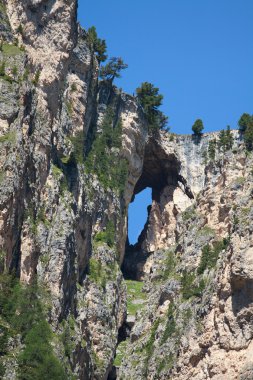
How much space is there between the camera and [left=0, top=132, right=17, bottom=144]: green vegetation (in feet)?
236

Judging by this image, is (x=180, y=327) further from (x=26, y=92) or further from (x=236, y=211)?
(x=26, y=92)

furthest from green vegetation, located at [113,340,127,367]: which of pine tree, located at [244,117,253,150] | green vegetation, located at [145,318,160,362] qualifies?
pine tree, located at [244,117,253,150]

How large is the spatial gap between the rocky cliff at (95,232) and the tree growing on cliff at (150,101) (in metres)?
1.88

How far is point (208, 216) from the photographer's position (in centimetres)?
9400

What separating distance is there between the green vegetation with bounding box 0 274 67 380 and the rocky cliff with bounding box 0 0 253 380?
0.53ft

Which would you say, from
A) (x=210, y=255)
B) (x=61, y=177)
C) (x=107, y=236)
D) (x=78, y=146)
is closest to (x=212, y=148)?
(x=107, y=236)

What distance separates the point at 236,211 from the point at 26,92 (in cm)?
2350

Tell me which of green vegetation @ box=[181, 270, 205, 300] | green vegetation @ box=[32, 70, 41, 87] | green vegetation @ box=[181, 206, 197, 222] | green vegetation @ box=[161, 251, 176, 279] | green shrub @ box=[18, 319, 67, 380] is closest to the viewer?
green shrub @ box=[18, 319, 67, 380]

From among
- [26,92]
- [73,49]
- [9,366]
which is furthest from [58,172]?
[9,366]

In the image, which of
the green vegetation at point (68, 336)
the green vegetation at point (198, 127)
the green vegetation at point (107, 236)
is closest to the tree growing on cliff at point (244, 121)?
the green vegetation at point (198, 127)

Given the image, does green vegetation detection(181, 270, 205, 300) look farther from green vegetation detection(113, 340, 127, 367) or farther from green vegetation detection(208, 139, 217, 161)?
green vegetation detection(208, 139, 217, 161)

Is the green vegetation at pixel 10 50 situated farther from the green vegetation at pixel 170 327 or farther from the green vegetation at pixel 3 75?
the green vegetation at pixel 170 327

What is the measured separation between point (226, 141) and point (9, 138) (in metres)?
39.1

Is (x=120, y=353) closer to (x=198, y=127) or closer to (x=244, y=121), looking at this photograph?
(x=244, y=121)
